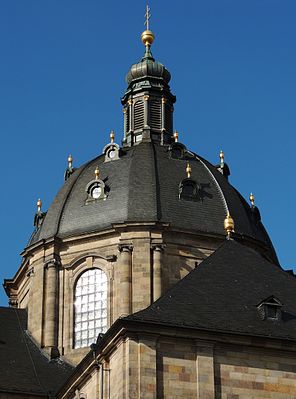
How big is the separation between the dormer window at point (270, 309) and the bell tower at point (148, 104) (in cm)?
1992

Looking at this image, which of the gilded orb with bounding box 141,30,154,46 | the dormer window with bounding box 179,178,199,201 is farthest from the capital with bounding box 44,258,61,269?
the gilded orb with bounding box 141,30,154,46

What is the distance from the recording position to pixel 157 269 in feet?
172

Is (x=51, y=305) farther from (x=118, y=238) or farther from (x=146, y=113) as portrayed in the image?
(x=146, y=113)

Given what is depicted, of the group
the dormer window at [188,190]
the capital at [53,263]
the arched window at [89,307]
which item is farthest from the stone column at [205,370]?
the dormer window at [188,190]

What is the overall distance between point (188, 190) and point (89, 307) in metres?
6.30

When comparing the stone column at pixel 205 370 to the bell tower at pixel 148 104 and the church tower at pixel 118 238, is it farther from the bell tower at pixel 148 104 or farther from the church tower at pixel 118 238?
the bell tower at pixel 148 104

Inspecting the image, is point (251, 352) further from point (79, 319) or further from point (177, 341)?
point (79, 319)

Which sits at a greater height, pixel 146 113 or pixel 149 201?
pixel 146 113

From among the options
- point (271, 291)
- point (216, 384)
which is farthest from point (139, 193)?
point (216, 384)

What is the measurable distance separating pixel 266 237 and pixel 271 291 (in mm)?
15122

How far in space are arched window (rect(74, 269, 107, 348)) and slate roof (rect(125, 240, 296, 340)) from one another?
9.59 meters

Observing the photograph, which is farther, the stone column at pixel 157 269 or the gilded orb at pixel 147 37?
the gilded orb at pixel 147 37

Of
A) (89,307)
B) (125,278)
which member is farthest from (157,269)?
(89,307)

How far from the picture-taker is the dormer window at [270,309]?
4000 centimetres
